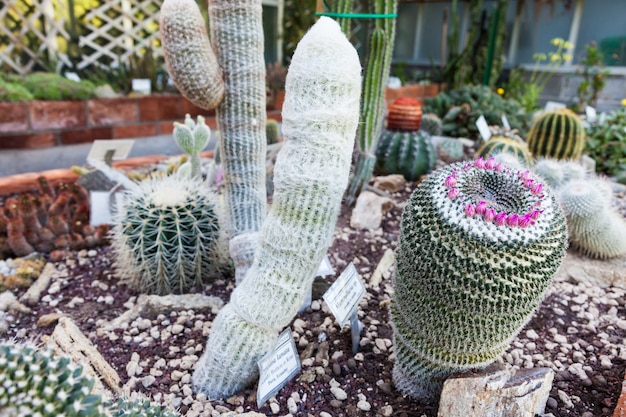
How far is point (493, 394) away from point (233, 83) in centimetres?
140

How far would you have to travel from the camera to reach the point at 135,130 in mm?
4379

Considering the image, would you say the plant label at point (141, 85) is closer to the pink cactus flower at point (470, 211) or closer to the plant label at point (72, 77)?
the plant label at point (72, 77)

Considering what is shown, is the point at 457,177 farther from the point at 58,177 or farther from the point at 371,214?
the point at 58,177

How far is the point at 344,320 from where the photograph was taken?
1.45 meters

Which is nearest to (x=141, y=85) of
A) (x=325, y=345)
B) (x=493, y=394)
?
(x=325, y=345)

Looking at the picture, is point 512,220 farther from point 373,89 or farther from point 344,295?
point 373,89

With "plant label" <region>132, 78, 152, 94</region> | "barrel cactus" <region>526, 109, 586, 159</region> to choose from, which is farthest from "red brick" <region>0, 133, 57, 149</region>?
"barrel cactus" <region>526, 109, 586, 159</region>

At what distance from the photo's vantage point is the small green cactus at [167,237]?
1.93 meters

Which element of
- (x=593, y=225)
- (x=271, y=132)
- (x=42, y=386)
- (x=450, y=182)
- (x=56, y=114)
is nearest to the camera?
(x=42, y=386)

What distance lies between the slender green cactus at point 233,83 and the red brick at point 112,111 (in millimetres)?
2720

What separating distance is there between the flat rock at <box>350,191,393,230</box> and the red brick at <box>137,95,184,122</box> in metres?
2.64

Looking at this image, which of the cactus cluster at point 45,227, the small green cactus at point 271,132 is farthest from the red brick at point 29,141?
the small green cactus at point 271,132

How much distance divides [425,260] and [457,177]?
251mm

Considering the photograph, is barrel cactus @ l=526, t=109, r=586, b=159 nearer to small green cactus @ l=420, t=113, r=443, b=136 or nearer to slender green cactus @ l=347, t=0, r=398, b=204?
small green cactus @ l=420, t=113, r=443, b=136
